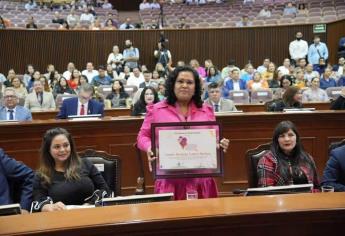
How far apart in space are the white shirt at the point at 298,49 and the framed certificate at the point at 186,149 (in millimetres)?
10551

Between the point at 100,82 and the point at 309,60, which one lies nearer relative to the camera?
the point at 100,82

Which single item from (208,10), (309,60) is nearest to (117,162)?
(309,60)

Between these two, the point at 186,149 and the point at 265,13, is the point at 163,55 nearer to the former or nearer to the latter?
the point at 265,13

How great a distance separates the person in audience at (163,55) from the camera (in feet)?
40.3

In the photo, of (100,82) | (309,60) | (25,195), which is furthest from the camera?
(309,60)

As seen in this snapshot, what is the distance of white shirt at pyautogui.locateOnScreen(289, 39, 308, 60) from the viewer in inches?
475

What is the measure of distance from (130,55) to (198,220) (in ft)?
36.3

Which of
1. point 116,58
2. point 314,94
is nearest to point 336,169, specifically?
point 314,94

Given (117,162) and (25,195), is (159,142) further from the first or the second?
(25,195)

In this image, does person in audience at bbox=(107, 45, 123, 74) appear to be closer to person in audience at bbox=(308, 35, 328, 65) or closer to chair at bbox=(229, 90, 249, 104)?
person in audience at bbox=(308, 35, 328, 65)

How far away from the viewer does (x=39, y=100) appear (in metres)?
7.17

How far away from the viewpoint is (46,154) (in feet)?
8.58

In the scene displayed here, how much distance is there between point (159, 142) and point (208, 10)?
12995 millimetres

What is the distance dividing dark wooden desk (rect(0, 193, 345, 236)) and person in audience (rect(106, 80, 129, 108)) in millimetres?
6090
